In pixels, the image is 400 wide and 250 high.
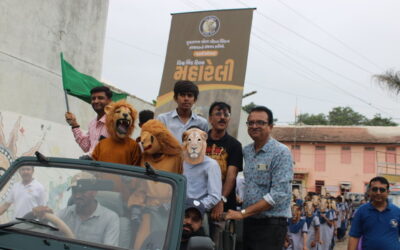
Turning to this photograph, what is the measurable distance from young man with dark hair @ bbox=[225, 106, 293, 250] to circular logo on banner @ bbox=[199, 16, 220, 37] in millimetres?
3347

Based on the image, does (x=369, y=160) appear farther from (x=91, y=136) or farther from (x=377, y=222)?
(x=91, y=136)

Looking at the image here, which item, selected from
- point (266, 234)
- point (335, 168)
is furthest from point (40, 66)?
point (335, 168)

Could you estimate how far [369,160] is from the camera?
40656 mm

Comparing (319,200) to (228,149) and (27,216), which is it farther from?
(27,216)

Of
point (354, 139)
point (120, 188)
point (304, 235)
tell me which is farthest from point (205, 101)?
point (354, 139)

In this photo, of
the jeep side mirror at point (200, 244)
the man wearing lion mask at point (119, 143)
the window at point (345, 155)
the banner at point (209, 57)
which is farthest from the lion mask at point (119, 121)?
the window at point (345, 155)

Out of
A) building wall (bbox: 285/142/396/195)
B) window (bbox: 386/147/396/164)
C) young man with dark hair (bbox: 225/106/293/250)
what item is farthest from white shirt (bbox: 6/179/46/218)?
window (bbox: 386/147/396/164)

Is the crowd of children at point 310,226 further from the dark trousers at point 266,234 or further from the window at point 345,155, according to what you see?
the window at point 345,155

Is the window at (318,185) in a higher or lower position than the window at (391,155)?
lower

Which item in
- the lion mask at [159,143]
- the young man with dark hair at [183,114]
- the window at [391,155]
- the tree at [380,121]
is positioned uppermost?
the tree at [380,121]

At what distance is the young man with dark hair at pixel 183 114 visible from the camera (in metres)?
4.74

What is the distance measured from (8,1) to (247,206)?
21.5 ft

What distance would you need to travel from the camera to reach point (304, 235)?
10680mm

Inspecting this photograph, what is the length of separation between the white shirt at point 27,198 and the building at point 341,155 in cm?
3812
